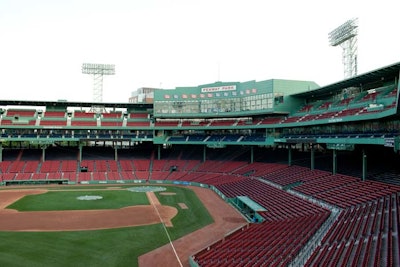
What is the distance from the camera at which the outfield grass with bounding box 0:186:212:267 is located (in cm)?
2350

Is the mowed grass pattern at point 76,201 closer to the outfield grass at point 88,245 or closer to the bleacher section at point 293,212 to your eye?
the outfield grass at point 88,245

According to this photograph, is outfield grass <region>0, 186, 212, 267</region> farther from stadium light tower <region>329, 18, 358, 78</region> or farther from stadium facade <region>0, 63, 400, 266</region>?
stadium light tower <region>329, 18, 358, 78</region>

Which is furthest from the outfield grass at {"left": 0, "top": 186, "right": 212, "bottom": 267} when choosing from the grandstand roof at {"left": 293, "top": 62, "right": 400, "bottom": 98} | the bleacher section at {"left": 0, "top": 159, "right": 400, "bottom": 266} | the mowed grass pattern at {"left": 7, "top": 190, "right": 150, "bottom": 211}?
the grandstand roof at {"left": 293, "top": 62, "right": 400, "bottom": 98}

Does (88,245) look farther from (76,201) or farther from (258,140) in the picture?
(258,140)

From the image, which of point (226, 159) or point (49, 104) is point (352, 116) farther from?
point (49, 104)

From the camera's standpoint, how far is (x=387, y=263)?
14508mm

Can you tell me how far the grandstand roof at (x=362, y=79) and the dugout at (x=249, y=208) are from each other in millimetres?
19847

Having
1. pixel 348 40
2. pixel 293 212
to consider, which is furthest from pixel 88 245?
pixel 348 40

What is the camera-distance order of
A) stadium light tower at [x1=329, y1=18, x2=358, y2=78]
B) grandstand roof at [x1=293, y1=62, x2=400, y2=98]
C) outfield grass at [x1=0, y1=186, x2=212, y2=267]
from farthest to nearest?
stadium light tower at [x1=329, y1=18, x2=358, y2=78]
grandstand roof at [x1=293, y1=62, x2=400, y2=98]
outfield grass at [x1=0, y1=186, x2=212, y2=267]

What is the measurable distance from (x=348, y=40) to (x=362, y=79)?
59.6ft

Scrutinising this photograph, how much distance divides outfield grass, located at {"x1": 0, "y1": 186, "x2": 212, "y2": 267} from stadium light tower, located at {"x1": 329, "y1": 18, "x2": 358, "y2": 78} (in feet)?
126

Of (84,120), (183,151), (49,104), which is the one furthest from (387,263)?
(49,104)

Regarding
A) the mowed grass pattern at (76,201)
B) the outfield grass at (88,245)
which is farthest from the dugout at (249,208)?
the mowed grass pattern at (76,201)

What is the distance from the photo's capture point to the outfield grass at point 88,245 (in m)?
23.5
